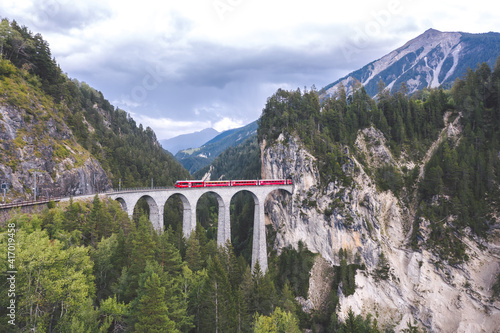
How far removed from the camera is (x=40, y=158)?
47.2 metres

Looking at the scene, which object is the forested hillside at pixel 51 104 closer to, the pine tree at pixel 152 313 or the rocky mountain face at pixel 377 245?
the pine tree at pixel 152 313

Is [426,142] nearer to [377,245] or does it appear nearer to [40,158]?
[377,245]

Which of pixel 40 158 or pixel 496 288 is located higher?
pixel 40 158

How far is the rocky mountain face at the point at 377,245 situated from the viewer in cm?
5097

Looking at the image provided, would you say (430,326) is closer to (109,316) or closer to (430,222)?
(430,222)

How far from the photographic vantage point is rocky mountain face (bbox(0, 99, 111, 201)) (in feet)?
137

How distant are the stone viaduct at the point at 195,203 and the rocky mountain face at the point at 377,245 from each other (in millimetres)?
7735

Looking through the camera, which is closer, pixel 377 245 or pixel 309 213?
pixel 377 245

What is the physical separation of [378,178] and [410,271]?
22383 mm

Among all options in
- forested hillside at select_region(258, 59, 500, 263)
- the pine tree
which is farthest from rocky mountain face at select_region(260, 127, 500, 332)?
the pine tree

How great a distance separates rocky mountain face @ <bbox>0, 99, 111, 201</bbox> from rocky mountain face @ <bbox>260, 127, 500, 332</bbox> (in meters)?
45.6

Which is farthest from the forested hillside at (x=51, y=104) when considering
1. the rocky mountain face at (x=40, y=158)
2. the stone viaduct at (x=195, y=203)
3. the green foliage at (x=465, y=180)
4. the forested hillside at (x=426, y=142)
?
the green foliage at (x=465, y=180)

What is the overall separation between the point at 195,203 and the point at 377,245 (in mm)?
41734

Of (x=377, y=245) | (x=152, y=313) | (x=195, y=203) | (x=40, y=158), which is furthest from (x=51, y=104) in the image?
(x=377, y=245)
